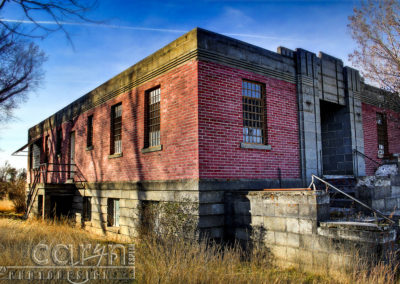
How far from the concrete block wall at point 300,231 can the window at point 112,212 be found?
5999mm

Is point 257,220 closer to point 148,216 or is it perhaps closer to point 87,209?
point 148,216

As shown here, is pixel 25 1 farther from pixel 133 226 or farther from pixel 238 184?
pixel 133 226

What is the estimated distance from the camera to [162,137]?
1091 centimetres

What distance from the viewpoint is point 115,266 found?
632cm

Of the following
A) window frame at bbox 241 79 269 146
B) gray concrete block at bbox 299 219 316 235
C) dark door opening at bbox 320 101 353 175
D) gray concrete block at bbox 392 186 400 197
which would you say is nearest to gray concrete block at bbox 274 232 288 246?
gray concrete block at bbox 299 219 316 235

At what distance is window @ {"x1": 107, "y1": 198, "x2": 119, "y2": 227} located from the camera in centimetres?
1366

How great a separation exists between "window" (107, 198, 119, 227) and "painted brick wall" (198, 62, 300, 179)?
19.3ft

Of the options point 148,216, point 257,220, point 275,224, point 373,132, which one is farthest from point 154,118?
point 373,132

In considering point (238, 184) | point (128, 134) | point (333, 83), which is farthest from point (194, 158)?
point (333, 83)

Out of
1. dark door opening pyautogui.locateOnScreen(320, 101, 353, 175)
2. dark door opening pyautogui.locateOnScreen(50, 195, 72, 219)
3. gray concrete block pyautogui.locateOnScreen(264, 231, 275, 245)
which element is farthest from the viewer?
dark door opening pyautogui.locateOnScreen(50, 195, 72, 219)

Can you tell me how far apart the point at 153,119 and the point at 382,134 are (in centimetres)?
Result: 1099

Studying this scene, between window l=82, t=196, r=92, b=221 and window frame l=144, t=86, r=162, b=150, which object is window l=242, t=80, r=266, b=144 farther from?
window l=82, t=196, r=92, b=221

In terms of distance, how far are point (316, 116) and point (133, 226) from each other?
7711 millimetres

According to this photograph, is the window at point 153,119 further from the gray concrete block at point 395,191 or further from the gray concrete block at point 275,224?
the gray concrete block at point 395,191
